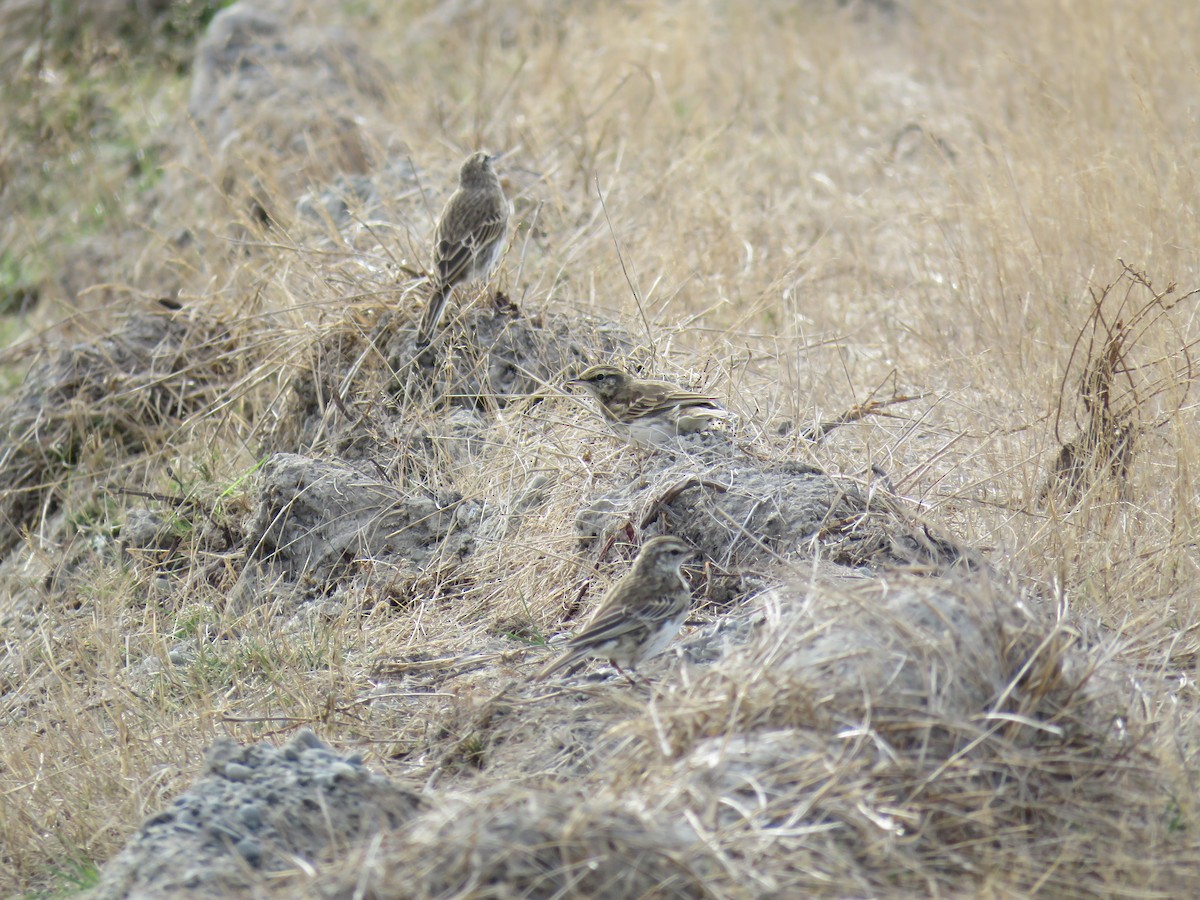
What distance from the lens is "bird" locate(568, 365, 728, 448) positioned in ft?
19.5

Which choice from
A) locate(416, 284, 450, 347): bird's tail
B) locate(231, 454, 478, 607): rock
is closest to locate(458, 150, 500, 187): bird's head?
locate(416, 284, 450, 347): bird's tail

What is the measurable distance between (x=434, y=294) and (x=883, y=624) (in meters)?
4.02

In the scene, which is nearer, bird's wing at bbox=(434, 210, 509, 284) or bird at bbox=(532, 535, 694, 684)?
bird at bbox=(532, 535, 694, 684)

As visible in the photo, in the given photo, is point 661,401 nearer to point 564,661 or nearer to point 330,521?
point 564,661

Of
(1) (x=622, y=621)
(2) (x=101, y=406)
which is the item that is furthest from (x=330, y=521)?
(2) (x=101, y=406)

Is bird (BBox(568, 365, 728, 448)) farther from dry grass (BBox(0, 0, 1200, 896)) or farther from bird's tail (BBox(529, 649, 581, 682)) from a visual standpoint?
bird's tail (BBox(529, 649, 581, 682))

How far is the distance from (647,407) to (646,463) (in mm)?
317

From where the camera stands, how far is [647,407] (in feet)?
19.6

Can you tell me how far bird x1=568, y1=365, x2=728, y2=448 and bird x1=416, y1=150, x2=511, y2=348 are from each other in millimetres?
1480

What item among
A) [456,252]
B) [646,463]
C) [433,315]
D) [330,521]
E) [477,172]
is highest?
[477,172]

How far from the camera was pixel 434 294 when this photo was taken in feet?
24.4

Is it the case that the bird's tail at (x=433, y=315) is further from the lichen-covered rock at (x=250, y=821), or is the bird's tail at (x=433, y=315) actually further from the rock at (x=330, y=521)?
the lichen-covered rock at (x=250, y=821)

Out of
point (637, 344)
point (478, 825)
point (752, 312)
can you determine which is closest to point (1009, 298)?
point (752, 312)

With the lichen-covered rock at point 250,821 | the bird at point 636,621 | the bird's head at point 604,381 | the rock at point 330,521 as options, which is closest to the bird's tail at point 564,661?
the bird at point 636,621
